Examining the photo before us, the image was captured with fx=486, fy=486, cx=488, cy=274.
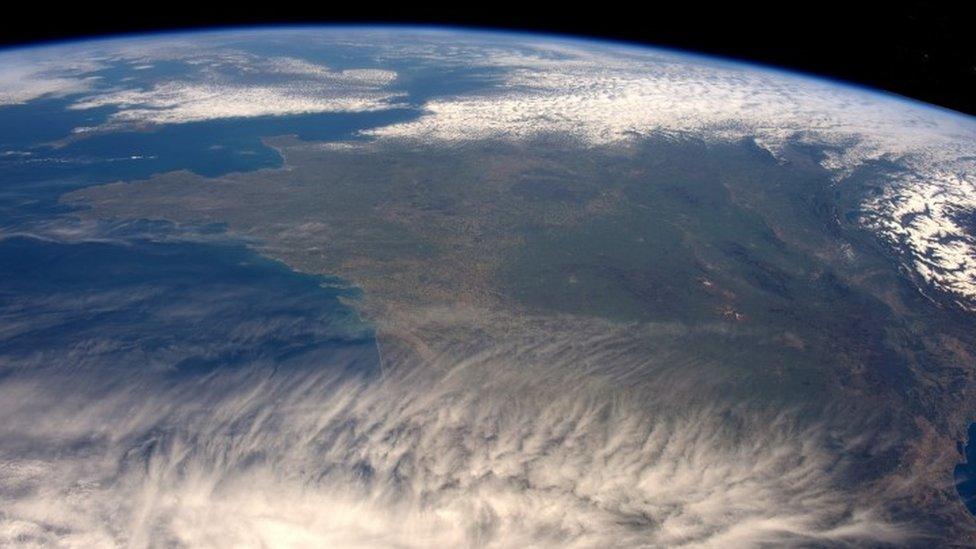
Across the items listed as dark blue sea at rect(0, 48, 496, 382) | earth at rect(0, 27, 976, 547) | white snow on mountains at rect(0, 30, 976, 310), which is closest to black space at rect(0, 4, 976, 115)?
earth at rect(0, 27, 976, 547)

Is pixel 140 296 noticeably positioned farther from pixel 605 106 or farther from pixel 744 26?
pixel 605 106

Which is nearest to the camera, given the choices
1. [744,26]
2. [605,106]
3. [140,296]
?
[744,26]

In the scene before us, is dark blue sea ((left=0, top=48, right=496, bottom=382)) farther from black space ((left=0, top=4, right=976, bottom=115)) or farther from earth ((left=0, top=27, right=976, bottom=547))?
black space ((left=0, top=4, right=976, bottom=115))

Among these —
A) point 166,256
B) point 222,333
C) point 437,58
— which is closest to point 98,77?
point 437,58

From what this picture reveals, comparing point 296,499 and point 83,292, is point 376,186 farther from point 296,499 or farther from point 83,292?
point 296,499

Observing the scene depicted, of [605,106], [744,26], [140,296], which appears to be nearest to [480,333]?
[744,26]

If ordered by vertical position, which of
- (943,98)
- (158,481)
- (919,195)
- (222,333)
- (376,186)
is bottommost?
(158,481)
